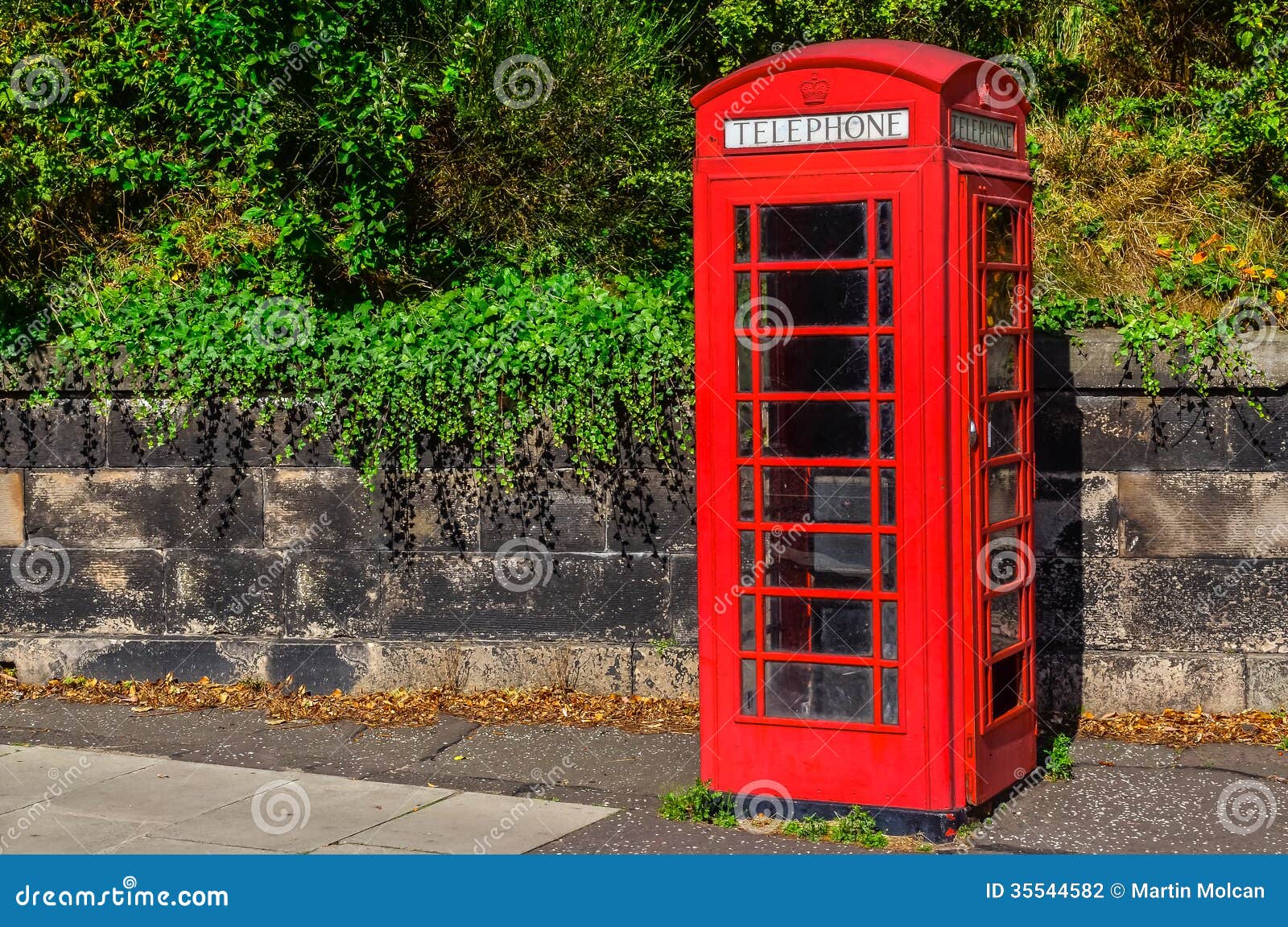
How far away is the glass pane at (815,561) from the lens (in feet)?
18.8

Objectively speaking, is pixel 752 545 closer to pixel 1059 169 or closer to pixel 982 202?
pixel 982 202

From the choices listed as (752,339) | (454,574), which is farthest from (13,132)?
(752,339)

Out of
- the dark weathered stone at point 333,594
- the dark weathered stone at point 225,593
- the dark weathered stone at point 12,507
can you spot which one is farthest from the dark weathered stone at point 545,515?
the dark weathered stone at point 12,507

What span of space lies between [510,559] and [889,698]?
2.77 metres

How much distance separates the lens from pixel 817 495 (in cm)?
571

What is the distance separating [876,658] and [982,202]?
1.86 m

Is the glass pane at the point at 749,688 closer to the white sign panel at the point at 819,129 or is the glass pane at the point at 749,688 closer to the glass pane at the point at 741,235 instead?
the glass pane at the point at 741,235

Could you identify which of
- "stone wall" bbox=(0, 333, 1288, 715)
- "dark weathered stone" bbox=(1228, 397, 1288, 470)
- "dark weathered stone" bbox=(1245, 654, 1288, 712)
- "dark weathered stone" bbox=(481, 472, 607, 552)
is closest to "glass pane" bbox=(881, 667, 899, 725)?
"stone wall" bbox=(0, 333, 1288, 715)

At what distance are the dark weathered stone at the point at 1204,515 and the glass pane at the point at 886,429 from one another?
2242mm

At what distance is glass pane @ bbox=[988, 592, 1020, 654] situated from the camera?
19.3ft

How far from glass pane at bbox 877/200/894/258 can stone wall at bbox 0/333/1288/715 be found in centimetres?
217

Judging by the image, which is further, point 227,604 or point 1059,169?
point 1059,169

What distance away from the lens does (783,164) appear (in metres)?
5.55

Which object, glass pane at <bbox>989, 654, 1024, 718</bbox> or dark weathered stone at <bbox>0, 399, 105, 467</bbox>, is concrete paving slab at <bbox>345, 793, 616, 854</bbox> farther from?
dark weathered stone at <bbox>0, 399, 105, 467</bbox>
